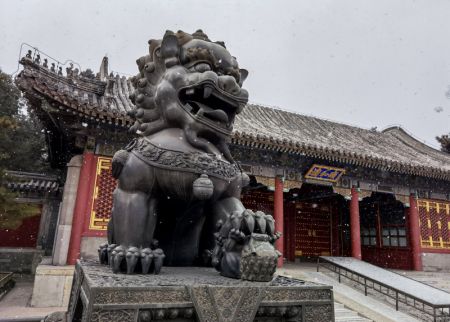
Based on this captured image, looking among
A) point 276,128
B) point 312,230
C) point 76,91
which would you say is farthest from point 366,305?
point 76,91

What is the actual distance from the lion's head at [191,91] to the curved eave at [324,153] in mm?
5333

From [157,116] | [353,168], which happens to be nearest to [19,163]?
[353,168]

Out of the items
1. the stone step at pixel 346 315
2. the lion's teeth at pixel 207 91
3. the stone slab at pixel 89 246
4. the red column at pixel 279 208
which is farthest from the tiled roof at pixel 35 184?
the lion's teeth at pixel 207 91

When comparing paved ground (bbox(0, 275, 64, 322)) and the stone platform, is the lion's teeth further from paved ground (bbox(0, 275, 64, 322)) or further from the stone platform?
paved ground (bbox(0, 275, 64, 322))

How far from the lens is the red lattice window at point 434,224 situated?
11.4m

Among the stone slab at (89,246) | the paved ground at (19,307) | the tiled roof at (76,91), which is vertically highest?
the tiled roof at (76,91)

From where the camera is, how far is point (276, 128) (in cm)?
1145

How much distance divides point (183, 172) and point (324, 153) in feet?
24.5

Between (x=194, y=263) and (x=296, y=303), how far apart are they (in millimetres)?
953

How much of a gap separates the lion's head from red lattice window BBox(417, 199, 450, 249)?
1161 cm

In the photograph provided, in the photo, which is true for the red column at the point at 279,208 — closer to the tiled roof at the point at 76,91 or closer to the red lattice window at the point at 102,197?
the red lattice window at the point at 102,197

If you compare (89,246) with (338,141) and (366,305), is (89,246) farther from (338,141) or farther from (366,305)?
(338,141)

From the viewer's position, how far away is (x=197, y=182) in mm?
1916

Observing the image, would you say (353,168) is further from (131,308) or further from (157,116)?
(131,308)
